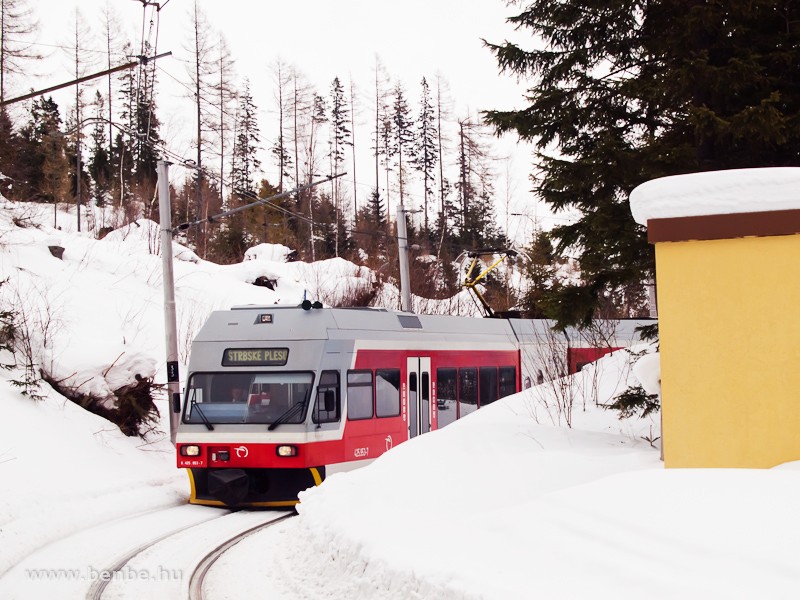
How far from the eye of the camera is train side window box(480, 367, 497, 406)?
64.3ft

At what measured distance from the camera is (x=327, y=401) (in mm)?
14016

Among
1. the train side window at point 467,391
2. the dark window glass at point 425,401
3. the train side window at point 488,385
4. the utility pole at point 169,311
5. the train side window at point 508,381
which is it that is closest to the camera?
the dark window glass at point 425,401

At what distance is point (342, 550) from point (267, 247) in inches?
1699

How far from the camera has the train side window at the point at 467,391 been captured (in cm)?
1852

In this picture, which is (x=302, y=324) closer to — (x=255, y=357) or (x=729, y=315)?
(x=255, y=357)

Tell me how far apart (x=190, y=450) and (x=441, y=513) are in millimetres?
6849

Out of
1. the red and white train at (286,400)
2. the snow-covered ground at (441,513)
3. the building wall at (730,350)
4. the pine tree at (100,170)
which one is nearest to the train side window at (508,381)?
the snow-covered ground at (441,513)

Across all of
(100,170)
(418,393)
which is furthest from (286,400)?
(100,170)

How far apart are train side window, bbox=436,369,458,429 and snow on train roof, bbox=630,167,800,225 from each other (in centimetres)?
982

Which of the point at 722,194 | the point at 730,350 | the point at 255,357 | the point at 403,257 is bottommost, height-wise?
the point at 255,357

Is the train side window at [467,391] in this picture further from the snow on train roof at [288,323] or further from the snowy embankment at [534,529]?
the snowy embankment at [534,529]

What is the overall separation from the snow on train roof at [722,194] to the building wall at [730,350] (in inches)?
11.4

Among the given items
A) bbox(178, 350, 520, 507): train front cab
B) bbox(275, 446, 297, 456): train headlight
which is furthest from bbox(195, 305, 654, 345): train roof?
bbox(275, 446, 297, 456): train headlight

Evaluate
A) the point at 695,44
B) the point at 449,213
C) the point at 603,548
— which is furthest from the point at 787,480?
the point at 449,213
